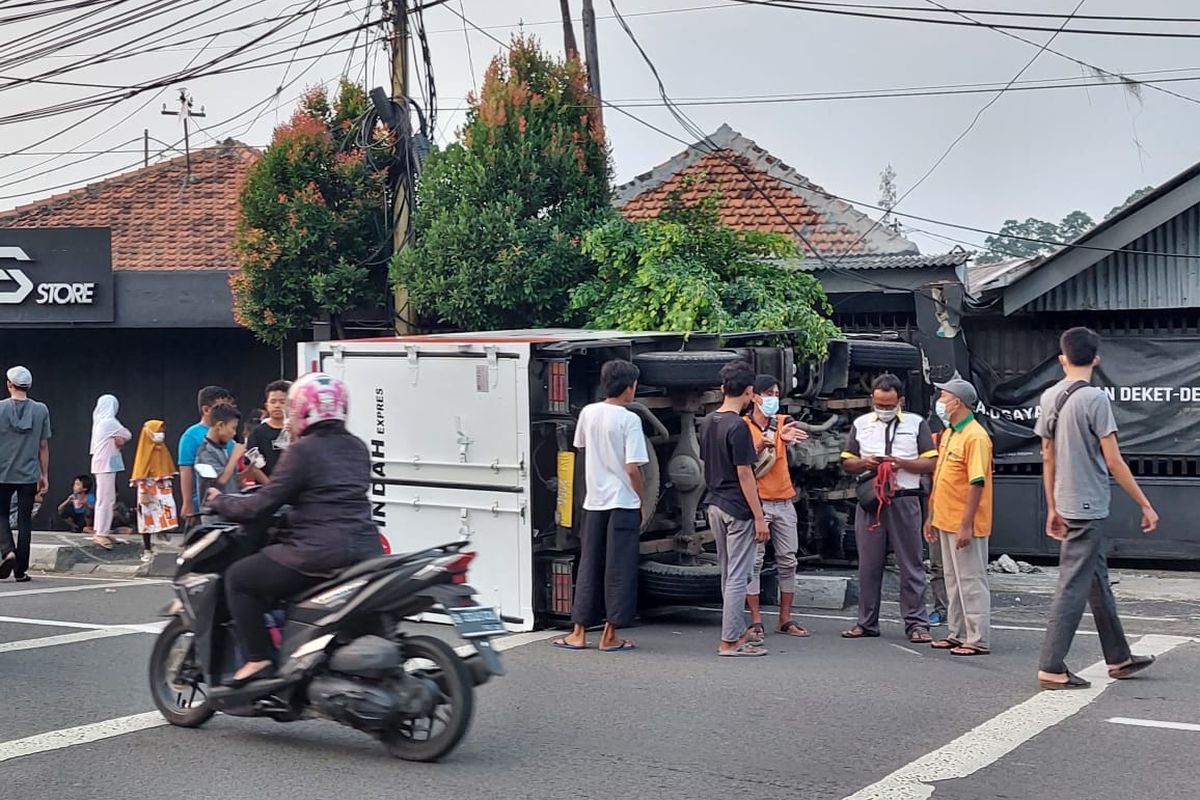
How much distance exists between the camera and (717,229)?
13.8 m

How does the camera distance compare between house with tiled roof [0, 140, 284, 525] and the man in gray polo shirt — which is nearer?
the man in gray polo shirt

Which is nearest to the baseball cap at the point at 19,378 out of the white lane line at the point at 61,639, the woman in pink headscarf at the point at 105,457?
the woman in pink headscarf at the point at 105,457

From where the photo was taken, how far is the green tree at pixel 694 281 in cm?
1266

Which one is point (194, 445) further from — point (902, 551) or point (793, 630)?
point (902, 551)

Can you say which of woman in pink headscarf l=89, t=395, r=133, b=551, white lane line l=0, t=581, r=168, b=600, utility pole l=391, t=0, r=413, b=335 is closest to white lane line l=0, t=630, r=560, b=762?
white lane line l=0, t=581, r=168, b=600

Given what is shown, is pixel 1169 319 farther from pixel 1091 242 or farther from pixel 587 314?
pixel 587 314

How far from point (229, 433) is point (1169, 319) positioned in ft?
31.8

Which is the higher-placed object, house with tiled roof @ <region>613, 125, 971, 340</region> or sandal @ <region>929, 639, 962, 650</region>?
house with tiled roof @ <region>613, 125, 971, 340</region>

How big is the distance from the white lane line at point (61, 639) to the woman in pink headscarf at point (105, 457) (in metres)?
4.81

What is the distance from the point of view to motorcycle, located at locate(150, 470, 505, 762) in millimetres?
6047

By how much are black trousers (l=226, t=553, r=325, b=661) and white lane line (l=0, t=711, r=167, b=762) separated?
3.23 feet

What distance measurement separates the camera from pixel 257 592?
629 centimetres

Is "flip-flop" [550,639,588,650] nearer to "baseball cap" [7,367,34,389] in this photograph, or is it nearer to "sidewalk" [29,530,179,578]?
"sidewalk" [29,530,179,578]

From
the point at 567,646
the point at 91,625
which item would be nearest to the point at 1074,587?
the point at 567,646
